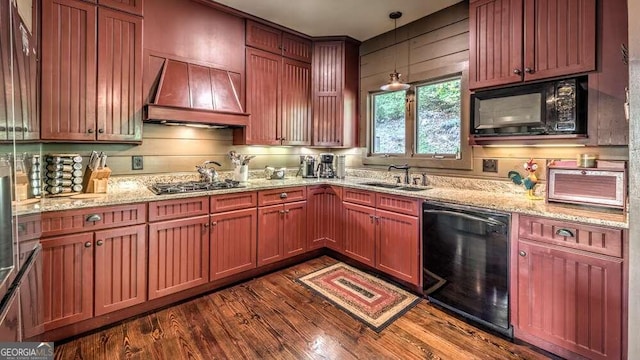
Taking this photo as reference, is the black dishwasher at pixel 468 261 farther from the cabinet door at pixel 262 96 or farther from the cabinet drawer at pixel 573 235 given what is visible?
the cabinet door at pixel 262 96

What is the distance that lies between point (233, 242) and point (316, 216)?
1031mm

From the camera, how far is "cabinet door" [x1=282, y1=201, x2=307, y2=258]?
10.4 feet

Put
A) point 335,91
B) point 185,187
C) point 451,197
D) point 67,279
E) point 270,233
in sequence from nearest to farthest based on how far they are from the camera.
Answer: point 67,279 < point 451,197 < point 185,187 < point 270,233 < point 335,91

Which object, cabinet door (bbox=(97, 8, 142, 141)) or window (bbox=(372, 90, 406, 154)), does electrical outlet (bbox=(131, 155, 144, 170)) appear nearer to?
cabinet door (bbox=(97, 8, 142, 141))

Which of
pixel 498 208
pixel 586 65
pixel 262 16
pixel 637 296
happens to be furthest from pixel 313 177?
pixel 637 296

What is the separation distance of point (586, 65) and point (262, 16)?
9.37ft

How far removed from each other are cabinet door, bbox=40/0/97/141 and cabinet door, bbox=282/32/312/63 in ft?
6.09

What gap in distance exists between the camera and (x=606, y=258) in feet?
5.35

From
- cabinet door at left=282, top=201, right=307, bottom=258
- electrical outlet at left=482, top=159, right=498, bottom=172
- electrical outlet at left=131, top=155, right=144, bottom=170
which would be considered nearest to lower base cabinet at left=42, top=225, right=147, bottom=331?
electrical outlet at left=131, top=155, right=144, bottom=170

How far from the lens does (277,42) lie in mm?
3457

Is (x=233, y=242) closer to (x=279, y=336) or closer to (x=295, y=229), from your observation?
(x=295, y=229)

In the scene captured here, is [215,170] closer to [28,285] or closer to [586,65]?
[28,285]

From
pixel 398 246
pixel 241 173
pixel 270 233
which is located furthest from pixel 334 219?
pixel 241 173

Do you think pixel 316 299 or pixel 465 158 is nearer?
pixel 316 299
